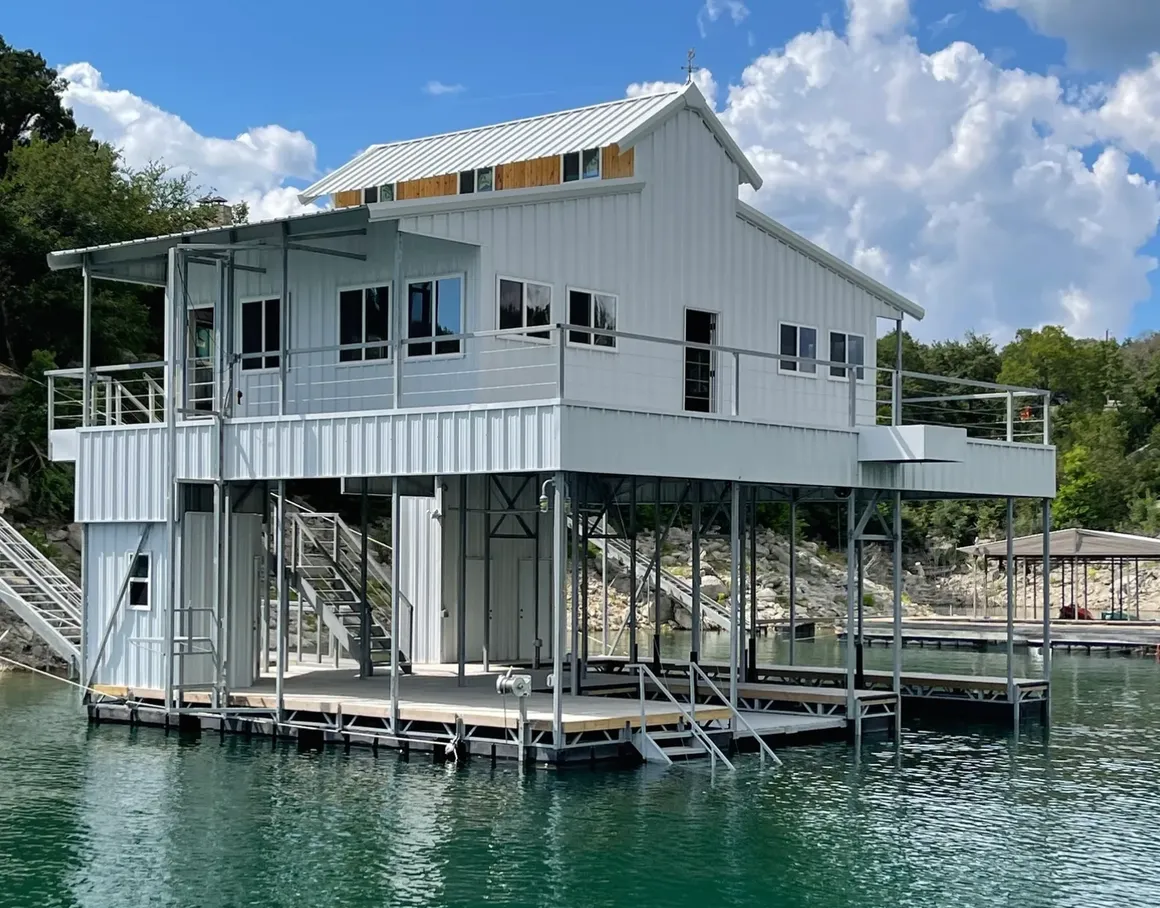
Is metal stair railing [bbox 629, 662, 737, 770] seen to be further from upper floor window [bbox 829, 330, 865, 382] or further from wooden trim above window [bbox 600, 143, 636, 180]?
upper floor window [bbox 829, 330, 865, 382]

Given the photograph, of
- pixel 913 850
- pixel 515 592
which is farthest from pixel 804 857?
pixel 515 592

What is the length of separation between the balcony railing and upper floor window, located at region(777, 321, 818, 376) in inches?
2.3

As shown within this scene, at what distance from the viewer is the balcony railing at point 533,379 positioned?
24.8 m

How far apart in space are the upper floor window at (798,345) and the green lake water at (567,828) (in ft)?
24.7

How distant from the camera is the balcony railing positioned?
24.8m

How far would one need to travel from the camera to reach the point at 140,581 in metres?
26.5

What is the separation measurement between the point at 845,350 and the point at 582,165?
6892mm

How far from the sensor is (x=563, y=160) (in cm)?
2738

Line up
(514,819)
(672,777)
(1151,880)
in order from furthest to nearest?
(672,777)
(514,819)
(1151,880)

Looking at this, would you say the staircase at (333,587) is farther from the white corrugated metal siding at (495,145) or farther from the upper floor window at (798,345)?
the upper floor window at (798,345)

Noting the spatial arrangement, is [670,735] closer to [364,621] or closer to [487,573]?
[487,573]

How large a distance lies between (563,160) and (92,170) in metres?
33.7

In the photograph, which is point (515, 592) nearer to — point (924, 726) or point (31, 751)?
point (924, 726)

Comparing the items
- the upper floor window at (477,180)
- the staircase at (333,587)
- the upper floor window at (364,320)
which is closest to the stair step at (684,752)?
the staircase at (333,587)
